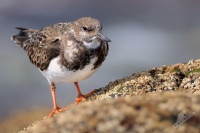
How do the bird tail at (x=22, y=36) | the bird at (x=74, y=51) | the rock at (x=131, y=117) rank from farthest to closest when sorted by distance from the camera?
the bird tail at (x=22, y=36), the bird at (x=74, y=51), the rock at (x=131, y=117)

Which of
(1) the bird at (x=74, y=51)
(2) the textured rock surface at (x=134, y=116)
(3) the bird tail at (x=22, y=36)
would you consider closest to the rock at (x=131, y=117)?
(2) the textured rock surface at (x=134, y=116)

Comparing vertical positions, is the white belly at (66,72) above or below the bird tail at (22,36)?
below

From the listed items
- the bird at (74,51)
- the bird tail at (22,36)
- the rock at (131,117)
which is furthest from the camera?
the bird tail at (22,36)

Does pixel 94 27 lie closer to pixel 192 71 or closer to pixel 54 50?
pixel 54 50

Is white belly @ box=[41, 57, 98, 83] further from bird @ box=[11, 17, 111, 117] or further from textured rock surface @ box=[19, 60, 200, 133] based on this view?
textured rock surface @ box=[19, 60, 200, 133]

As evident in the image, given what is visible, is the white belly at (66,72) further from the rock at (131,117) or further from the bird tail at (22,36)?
the rock at (131,117)

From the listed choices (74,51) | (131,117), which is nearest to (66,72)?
(74,51)

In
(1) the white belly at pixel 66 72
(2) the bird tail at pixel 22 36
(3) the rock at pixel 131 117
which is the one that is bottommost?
(1) the white belly at pixel 66 72

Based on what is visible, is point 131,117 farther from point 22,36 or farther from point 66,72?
point 22,36

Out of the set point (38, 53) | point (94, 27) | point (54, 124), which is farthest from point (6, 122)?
point (54, 124)

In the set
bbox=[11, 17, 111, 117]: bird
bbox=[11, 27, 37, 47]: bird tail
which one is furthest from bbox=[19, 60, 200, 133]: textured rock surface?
bbox=[11, 27, 37, 47]: bird tail

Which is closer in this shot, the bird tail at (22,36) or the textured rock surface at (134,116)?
the textured rock surface at (134,116)
